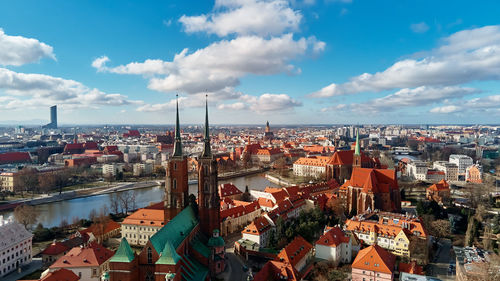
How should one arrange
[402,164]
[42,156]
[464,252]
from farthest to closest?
[42,156], [402,164], [464,252]

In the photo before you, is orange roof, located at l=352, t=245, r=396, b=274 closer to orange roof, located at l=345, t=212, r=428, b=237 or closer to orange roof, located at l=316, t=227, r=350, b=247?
orange roof, located at l=316, t=227, r=350, b=247

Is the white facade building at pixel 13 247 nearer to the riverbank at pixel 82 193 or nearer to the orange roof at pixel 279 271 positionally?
the orange roof at pixel 279 271

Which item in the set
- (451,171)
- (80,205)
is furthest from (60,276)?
(451,171)

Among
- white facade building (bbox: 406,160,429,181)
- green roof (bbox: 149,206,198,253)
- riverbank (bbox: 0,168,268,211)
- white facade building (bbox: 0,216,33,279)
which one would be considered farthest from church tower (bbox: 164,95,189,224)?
white facade building (bbox: 406,160,429,181)

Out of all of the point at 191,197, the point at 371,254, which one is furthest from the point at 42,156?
the point at 371,254

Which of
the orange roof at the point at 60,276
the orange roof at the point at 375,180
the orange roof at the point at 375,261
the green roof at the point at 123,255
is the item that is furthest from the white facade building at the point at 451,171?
the orange roof at the point at 60,276

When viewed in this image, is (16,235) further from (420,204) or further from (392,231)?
(420,204)
